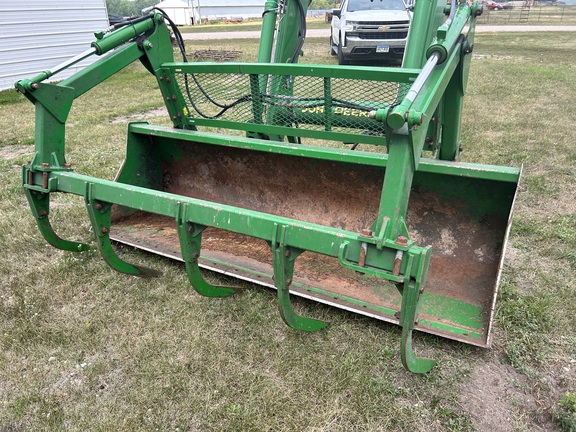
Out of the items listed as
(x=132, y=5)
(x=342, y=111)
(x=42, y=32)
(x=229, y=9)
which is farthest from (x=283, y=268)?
(x=132, y=5)

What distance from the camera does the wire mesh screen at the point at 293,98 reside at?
3395 millimetres

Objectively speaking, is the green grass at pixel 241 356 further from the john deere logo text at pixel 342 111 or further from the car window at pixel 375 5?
the car window at pixel 375 5

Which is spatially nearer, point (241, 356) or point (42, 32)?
point (241, 356)

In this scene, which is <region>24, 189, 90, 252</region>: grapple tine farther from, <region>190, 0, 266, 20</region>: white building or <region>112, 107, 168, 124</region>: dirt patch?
<region>190, 0, 266, 20</region>: white building

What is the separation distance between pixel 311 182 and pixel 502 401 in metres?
1.88

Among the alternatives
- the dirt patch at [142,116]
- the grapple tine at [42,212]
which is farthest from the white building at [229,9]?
the grapple tine at [42,212]

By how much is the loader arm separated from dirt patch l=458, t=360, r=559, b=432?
0.67 feet

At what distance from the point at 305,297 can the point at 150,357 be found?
3.11ft

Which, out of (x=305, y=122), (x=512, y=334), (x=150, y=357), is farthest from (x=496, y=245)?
(x=150, y=357)

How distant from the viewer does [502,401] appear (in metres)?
2.36

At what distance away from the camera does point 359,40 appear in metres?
11.6

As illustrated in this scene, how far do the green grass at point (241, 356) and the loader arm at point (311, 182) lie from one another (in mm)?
162

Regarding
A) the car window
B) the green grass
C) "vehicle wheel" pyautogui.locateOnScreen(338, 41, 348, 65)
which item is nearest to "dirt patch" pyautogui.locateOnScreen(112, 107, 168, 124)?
the green grass

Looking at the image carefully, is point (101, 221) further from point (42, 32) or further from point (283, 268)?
point (42, 32)
